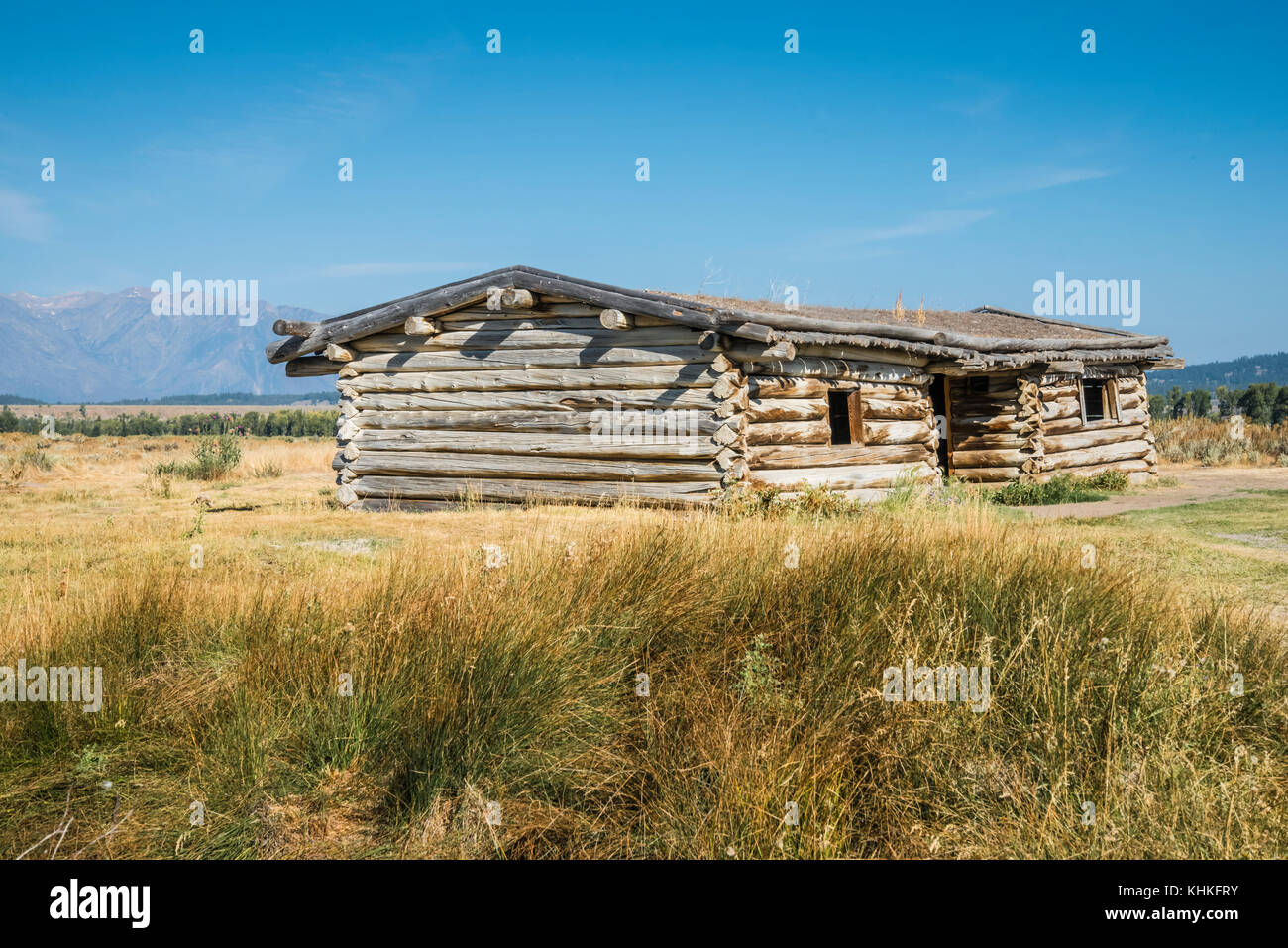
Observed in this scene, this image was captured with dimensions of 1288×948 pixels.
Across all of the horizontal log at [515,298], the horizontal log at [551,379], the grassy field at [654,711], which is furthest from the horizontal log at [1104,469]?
the grassy field at [654,711]

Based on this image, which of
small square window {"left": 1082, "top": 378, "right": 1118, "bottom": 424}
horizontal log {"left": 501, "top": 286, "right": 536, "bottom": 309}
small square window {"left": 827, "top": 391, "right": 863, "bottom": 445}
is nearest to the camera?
horizontal log {"left": 501, "top": 286, "right": 536, "bottom": 309}

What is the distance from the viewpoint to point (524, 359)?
1234 cm

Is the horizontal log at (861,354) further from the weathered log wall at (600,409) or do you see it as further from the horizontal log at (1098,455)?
the horizontal log at (1098,455)

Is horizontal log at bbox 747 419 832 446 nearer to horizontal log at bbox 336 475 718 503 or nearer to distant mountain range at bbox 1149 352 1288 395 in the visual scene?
horizontal log at bbox 336 475 718 503

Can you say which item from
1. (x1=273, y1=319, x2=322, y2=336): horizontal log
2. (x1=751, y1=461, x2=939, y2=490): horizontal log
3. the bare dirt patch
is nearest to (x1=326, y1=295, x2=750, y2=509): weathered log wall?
(x1=273, y1=319, x2=322, y2=336): horizontal log

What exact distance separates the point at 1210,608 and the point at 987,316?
54.7ft

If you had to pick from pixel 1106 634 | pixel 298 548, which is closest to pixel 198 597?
pixel 298 548

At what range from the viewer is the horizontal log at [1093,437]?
16938mm

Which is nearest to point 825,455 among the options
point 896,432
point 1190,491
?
point 896,432

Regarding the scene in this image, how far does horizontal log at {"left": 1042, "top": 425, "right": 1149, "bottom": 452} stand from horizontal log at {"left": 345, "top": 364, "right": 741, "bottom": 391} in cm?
911

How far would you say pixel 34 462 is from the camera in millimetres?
19516

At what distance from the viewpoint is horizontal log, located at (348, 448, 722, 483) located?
11.4 metres

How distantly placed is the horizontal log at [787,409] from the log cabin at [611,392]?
0.03 metres
